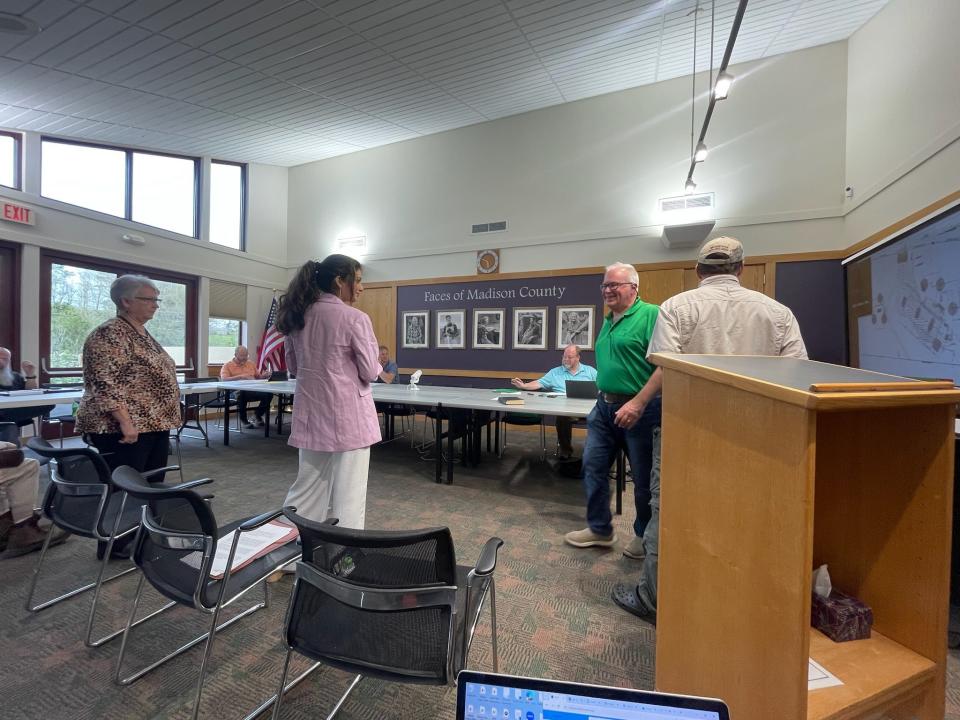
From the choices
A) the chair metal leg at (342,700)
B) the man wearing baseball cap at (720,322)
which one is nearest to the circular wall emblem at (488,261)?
the man wearing baseball cap at (720,322)

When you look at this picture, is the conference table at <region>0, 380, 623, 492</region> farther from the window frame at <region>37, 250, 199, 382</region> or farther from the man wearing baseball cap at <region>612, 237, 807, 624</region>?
the window frame at <region>37, 250, 199, 382</region>

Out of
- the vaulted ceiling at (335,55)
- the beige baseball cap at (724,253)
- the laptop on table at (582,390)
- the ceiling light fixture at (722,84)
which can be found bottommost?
the laptop on table at (582,390)

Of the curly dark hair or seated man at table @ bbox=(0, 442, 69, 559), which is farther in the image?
seated man at table @ bbox=(0, 442, 69, 559)

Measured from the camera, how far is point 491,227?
6.60 meters

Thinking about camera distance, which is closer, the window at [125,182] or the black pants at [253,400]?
the window at [125,182]

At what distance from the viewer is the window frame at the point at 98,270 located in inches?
206

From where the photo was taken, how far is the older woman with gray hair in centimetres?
204

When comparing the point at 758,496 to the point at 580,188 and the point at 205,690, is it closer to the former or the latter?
the point at 205,690

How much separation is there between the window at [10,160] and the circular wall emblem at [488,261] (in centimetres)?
590

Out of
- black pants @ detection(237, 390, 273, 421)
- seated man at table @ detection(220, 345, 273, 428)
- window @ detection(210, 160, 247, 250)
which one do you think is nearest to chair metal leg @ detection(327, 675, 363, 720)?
black pants @ detection(237, 390, 273, 421)

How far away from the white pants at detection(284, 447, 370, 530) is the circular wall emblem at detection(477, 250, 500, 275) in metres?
5.05

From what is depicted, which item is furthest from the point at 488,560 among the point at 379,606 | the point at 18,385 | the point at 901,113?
the point at 18,385

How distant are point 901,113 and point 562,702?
18.5 ft

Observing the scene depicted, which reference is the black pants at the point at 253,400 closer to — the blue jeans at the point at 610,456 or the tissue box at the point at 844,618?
the blue jeans at the point at 610,456
